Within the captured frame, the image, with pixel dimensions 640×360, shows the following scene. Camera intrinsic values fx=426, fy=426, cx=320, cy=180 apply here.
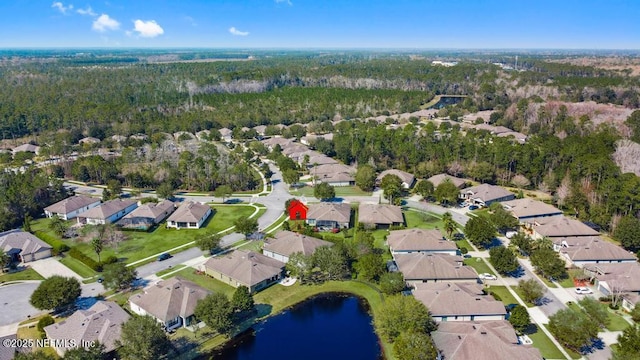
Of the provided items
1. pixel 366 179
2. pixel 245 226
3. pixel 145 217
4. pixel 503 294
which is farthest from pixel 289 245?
pixel 366 179

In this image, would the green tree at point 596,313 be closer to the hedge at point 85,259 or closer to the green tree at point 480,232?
the green tree at point 480,232

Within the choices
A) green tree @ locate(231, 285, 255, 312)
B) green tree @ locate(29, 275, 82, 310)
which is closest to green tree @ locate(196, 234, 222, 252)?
green tree @ locate(231, 285, 255, 312)

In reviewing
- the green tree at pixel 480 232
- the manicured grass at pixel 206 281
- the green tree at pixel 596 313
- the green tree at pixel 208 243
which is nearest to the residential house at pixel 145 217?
the green tree at pixel 208 243

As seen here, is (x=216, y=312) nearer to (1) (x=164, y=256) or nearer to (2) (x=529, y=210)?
(1) (x=164, y=256)

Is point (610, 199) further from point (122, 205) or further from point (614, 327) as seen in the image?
point (122, 205)

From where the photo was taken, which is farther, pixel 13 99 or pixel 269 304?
pixel 13 99

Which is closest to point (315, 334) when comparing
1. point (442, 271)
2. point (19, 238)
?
point (442, 271)
